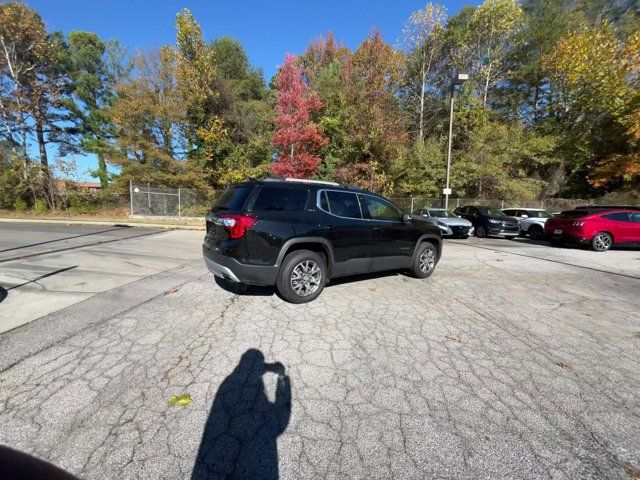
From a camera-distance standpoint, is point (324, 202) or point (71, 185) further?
point (71, 185)

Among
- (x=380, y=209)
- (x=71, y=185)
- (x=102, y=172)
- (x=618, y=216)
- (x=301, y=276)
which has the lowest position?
(x=301, y=276)

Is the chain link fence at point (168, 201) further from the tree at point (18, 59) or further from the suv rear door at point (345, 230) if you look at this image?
the suv rear door at point (345, 230)

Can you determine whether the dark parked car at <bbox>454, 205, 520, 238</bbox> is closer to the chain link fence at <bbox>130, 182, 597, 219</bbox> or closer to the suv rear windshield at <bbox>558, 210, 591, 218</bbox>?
the suv rear windshield at <bbox>558, 210, 591, 218</bbox>

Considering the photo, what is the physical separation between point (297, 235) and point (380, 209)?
1925mm

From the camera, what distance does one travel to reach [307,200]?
4781 mm

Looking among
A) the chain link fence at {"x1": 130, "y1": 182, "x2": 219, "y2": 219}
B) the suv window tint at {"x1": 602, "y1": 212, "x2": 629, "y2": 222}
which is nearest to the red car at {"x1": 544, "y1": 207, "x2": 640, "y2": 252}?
the suv window tint at {"x1": 602, "y1": 212, "x2": 629, "y2": 222}

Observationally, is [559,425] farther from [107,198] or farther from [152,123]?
[107,198]

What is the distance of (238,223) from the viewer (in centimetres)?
421

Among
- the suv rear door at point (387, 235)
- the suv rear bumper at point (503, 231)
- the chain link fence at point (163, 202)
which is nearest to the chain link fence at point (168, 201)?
the chain link fence at point (163, 202)

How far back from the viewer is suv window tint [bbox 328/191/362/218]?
500 cm

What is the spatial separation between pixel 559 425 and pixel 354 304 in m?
2.79

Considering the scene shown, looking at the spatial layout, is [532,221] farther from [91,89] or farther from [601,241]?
[91,89]

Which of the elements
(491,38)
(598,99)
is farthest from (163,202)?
(598,99)

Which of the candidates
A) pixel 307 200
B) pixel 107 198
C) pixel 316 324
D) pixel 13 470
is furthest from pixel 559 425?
pixel 107 198
